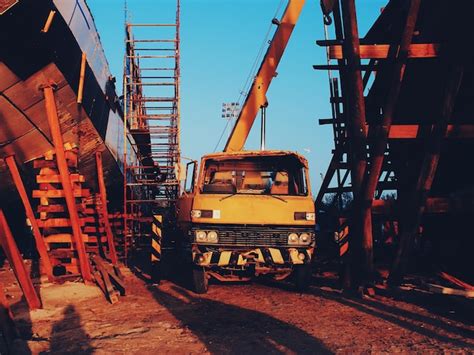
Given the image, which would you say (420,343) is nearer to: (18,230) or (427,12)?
(427,12)

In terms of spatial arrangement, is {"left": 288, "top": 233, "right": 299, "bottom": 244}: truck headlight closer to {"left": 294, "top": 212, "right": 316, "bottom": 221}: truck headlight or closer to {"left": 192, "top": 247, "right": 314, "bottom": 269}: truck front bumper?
{"left": 192, "top": 247, "right": 314, "bottom": 269}: truck front bumper

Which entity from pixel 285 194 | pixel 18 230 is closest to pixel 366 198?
pixel 285 194

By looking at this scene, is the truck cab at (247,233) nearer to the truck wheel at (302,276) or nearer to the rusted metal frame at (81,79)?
the truck wheel at (302,276)

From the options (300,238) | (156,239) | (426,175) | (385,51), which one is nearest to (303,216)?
(300,238)

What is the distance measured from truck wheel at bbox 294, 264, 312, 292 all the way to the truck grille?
641mm

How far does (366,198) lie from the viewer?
23.6ft

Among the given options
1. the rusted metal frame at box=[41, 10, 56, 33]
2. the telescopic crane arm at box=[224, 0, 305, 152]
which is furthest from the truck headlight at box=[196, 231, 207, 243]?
the telescopic crane arm at box=[224, 0, 305, 152]

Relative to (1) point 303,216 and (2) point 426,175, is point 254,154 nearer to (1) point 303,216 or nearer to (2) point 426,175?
(1) point 303,216

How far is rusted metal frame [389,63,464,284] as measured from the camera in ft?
22.7

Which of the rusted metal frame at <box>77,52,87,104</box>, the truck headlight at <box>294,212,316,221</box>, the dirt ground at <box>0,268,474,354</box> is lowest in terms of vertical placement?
the dirt ground at <box>0,268,474,354</box>

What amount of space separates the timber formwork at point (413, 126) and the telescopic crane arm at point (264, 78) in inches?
94.2

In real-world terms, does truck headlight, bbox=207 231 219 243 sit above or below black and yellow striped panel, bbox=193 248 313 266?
above

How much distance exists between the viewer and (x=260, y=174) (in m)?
8.53

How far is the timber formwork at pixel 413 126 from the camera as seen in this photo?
7031mm
